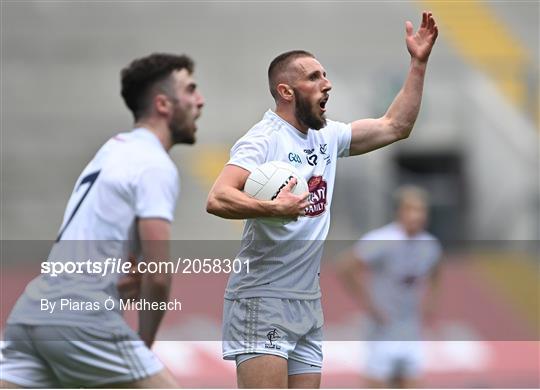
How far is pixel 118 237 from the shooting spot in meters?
5.23

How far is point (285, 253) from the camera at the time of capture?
5.04m

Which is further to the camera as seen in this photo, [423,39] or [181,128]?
[181,128]

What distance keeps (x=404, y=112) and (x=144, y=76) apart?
1.39 m

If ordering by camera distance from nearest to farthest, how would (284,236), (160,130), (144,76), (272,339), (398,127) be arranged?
(272,339) → (284,236) → (398,127) → (160,130) → (144,76)

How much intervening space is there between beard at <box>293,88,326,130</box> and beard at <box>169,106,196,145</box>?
0.79 meters

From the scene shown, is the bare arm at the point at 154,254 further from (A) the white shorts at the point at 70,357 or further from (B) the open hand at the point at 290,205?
(B) the open hand at the point at 290,205

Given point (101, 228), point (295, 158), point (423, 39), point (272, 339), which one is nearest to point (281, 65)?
point (295, 158)

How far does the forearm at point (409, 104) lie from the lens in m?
5.48

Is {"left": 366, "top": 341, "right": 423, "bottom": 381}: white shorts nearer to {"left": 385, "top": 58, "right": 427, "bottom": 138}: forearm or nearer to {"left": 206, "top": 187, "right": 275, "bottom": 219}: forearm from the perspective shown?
{"left": 385, "top": 58, "right": 427, "bottom": 138}: forearm

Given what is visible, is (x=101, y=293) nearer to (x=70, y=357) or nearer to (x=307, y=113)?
(x=70, y=357)

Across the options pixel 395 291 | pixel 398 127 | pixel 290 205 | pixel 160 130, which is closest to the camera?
pixel 290 205

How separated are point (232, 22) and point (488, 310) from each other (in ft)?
24.8

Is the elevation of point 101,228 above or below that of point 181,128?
below

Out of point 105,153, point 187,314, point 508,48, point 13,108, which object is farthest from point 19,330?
point 508,48
